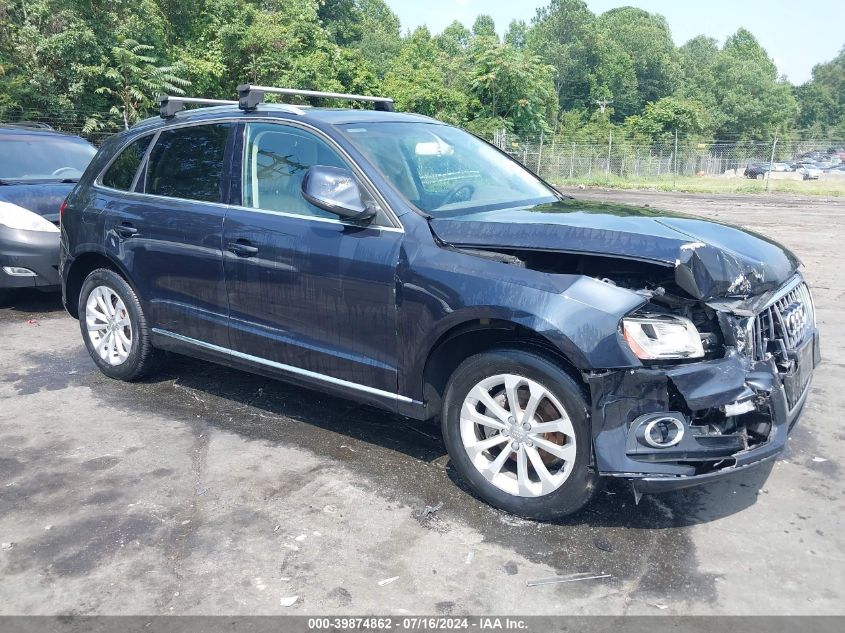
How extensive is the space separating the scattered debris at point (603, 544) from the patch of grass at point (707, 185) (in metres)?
31.5

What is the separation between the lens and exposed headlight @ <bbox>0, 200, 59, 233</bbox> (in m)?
7.30

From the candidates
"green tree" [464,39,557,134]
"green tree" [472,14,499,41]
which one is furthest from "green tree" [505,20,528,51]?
"green tree" [464,39,557,134]

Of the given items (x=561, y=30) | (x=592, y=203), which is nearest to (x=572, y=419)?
(x=592, y=203)

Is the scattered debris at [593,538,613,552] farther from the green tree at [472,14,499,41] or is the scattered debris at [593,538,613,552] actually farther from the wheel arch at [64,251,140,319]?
the green tree at [472,14,499,41]

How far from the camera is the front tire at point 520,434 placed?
3.24 meters

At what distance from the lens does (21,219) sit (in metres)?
7.33

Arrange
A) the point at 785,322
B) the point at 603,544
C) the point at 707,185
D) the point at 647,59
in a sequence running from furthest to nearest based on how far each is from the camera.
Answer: the point at 647,59 → the point at 707,185 → the point at 785,322 → the point at 603,544

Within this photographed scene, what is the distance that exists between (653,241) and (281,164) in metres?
2.20

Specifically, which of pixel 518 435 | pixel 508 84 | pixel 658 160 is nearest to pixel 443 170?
pixel 518 435

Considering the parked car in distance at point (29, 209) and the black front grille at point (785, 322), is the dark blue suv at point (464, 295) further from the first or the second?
the parked car in distance at point (29, 209)

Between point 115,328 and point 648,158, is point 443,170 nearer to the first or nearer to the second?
point 115,328

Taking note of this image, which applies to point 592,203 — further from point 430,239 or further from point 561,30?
point 561,30

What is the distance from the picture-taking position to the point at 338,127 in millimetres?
4195

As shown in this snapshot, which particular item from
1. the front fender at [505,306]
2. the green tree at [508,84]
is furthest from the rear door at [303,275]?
the green tree at [508,84]
